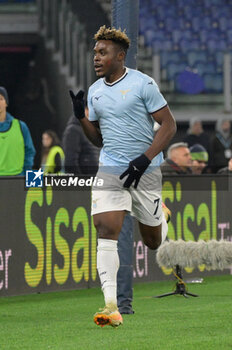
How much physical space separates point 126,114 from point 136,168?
0.40 meters

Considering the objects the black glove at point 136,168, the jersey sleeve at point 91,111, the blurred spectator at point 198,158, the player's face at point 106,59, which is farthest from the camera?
the blurred spectator at point 198,158

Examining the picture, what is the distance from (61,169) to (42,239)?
318cm

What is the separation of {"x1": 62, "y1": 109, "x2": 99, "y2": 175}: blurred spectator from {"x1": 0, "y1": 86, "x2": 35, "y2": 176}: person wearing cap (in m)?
0.99

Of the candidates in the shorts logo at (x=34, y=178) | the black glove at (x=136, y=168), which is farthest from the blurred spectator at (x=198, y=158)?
the black glove at (x=136, y=168)

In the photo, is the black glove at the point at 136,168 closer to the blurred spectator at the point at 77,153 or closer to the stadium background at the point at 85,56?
the blurred spectator at the point at 77,153

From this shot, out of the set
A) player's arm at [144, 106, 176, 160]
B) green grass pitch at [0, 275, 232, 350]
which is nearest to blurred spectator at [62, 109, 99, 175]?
green grass pitch at [0, 275, 232, 350]

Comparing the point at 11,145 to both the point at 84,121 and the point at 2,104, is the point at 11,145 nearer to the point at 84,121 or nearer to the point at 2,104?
the point at 2,104

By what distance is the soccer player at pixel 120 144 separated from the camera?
691cm

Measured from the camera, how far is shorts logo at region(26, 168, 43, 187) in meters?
9.73

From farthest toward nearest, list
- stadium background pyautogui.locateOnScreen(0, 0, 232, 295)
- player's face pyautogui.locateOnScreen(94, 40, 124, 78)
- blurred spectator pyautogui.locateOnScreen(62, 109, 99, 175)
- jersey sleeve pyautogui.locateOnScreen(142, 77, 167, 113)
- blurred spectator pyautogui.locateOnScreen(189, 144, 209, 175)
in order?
stadium background pyautogui.locateOnScreen(0, 0, 232, 295)
blurred spectator pyautogui.locateOnScreen(189, 144, 209, 175)
blurred spectator pyautogui.locateOnScreen(62, 109, 99, 175)
player's face pyautogui.locateOnScreen(94, 40, 124, 78)
jersey sleeve pyautogui.locateOnScreen(142, 77, 167, 113)

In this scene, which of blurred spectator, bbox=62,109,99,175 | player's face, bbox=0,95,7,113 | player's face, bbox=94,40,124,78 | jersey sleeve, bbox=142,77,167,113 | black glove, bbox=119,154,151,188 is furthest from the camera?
blurred spectator, bbox=62,109,99,175

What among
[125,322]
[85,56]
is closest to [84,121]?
[125,322]

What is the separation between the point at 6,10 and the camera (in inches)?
963

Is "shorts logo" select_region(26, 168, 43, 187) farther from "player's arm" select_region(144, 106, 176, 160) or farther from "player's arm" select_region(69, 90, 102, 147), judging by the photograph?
"player's arm" select_region(144, 106, 176, 160)
